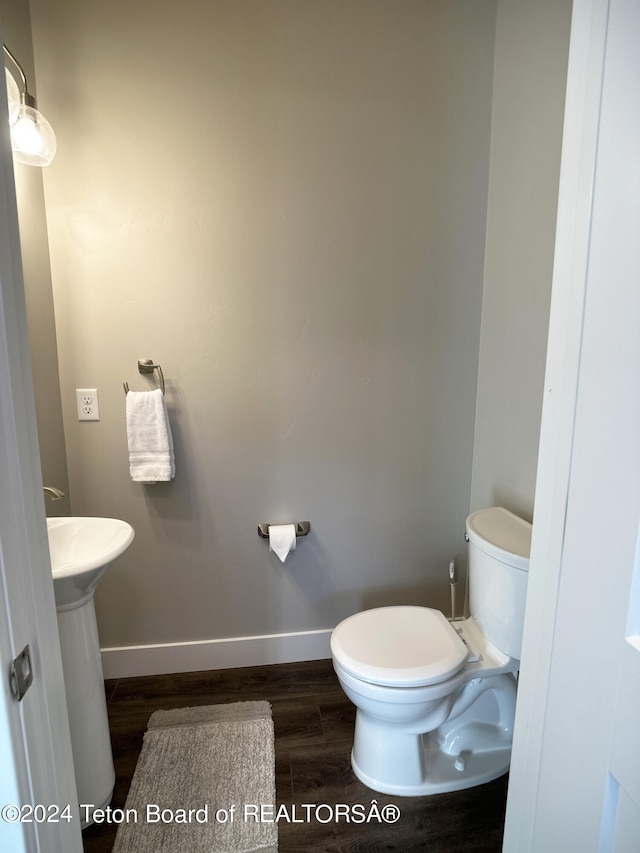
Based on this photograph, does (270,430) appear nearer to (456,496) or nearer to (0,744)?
(456,496)

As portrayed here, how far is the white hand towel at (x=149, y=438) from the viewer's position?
1854mm

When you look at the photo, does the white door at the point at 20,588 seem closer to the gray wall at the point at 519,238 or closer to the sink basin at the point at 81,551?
the sink basin at the point at 81,551

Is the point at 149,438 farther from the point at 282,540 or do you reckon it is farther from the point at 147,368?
the point at 282,540

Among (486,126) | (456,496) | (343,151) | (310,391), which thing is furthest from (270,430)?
(486,126)

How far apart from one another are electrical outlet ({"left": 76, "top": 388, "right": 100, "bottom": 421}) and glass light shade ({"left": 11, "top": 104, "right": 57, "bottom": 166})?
783 millimetres

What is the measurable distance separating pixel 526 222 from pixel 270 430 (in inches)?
47.7

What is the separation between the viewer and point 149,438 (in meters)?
1.88

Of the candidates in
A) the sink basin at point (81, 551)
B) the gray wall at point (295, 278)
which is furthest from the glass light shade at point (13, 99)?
the sink basin at point (81, 551)

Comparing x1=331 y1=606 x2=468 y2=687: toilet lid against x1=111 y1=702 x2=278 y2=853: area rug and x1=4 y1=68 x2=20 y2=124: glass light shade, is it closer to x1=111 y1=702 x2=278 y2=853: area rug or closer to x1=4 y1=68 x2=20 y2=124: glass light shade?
x1=111 y1=702 x2=278 y2=853: area rug

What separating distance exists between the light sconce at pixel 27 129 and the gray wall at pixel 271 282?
11.5 inches

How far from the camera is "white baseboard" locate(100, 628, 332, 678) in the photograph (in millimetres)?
2096

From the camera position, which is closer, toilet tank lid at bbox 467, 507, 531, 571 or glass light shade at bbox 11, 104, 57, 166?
glass light shade at bbox 11, 104, 57, 166

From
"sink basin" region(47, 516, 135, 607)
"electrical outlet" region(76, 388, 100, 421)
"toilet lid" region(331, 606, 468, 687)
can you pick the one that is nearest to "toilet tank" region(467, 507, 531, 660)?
"toilet lid" region(331, 606, 468, 687)

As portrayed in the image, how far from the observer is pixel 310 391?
2.02 metres
